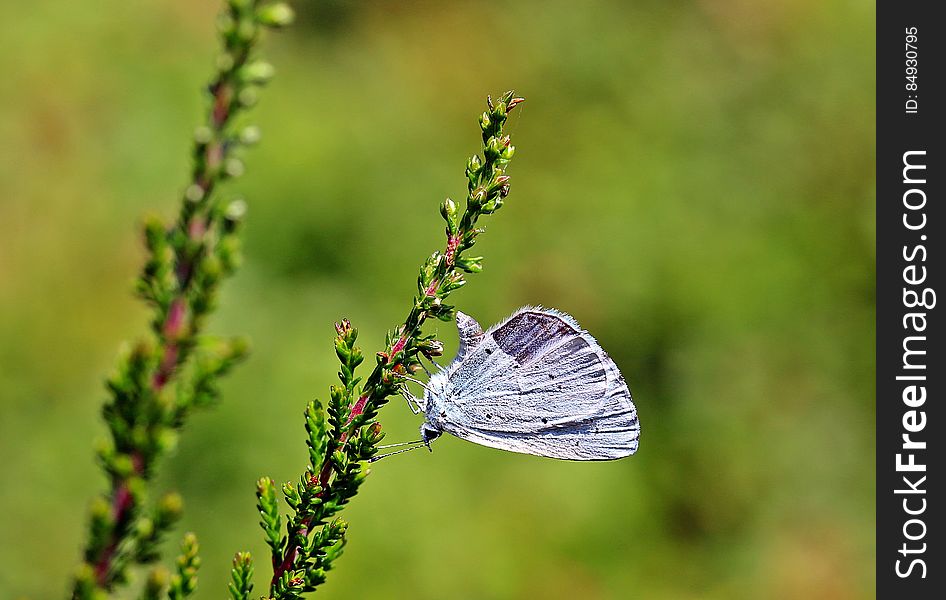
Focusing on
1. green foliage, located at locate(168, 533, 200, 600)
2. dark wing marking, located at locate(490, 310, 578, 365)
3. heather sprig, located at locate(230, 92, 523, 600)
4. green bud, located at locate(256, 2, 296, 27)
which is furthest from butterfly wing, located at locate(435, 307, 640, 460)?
green bud, located at locate(256, 2, 296, 27)

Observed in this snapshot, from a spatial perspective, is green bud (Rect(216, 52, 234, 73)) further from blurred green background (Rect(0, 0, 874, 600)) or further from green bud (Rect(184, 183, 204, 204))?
blurred green background (Rect(0, 0, 874, 600))

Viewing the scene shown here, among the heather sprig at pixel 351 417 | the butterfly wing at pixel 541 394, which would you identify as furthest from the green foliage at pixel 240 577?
the butterfly wing at pixel 541 394

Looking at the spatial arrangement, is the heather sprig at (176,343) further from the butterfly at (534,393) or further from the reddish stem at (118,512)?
the butterfly at (534,393)

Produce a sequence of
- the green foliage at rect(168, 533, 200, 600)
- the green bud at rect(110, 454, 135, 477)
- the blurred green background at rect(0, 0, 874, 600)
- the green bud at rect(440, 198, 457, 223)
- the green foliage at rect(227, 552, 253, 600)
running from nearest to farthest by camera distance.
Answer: the green bud at rect(110, 454, 135, 477) < the green foliage at rect(168, 533, 200, 600) < the green foliage at rect(227, 552, 253, 600) < the green bud at rect(440, 198, 457, 223) < the blurred green background at rect(0, 0, 874, 600)

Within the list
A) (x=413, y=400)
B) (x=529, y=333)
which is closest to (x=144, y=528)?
(x=413, y=400)

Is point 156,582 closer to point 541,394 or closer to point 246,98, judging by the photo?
point 246,98

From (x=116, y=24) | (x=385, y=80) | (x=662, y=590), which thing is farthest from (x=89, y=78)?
(x=662, y=590)
